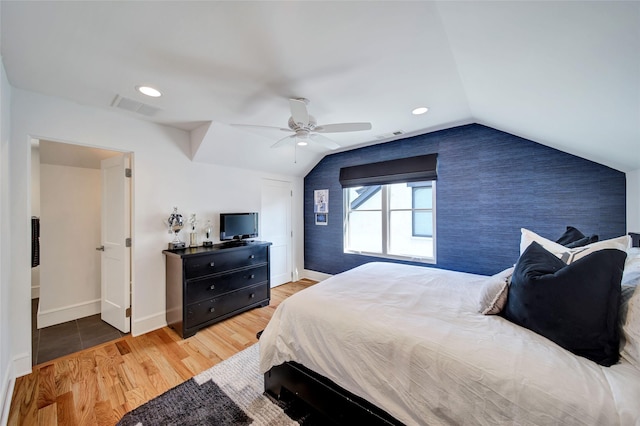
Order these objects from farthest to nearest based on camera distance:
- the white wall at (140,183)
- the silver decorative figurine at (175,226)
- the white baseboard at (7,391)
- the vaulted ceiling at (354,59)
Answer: the silver decorative figurine at (175,226) → the white wall at (140,183) → the white baseboard at (7,391) → the vaulted ceiling at (354,59)

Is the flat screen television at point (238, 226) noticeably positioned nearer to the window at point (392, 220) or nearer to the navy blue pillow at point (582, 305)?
the window at point (392, 220)

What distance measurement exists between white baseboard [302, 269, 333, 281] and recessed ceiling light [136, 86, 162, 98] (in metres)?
3.67

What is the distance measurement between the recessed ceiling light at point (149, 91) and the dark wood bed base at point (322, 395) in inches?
99.6

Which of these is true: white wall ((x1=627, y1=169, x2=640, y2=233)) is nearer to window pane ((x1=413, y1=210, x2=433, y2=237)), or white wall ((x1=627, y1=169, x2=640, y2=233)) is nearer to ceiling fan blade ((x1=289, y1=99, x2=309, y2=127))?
window pane ((x1=413, y1=210, x2=433, y2=237))

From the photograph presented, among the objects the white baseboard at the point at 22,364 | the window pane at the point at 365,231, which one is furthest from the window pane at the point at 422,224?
the white baseboard at the point at 22,364

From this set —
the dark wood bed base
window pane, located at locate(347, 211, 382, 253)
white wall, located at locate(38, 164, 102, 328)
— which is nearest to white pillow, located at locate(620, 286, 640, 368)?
the dark wood bed base

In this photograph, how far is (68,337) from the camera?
102 inches

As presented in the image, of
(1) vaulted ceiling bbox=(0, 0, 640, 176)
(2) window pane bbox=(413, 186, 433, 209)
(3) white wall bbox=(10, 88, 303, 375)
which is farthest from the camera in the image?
(2) window pane bbox=(413, 186, 433, 209)

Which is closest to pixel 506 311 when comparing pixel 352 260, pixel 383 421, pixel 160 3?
pixel 383 421

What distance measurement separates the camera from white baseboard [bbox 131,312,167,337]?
263 cm

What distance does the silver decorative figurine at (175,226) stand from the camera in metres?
2.88

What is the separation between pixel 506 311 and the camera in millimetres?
1357

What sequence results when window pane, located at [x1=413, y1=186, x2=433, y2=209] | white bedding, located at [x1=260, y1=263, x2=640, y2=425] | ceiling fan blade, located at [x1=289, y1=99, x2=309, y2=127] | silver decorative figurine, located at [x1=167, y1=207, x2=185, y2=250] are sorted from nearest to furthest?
1. white bedding, located at [x1=260, y1=263, x2=640, y2=425]
2. ceiling fan blade, located at [x1=289, y1=99, x2=309, y2=127]
3. silver decorative figurine, located at [x1=167, y1=207, x2=185, y2=250]
4. window pane, located at [x1=413, y1=186, x2=433, y2=209]

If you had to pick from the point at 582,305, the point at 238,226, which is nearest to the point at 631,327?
the point at 582,305
